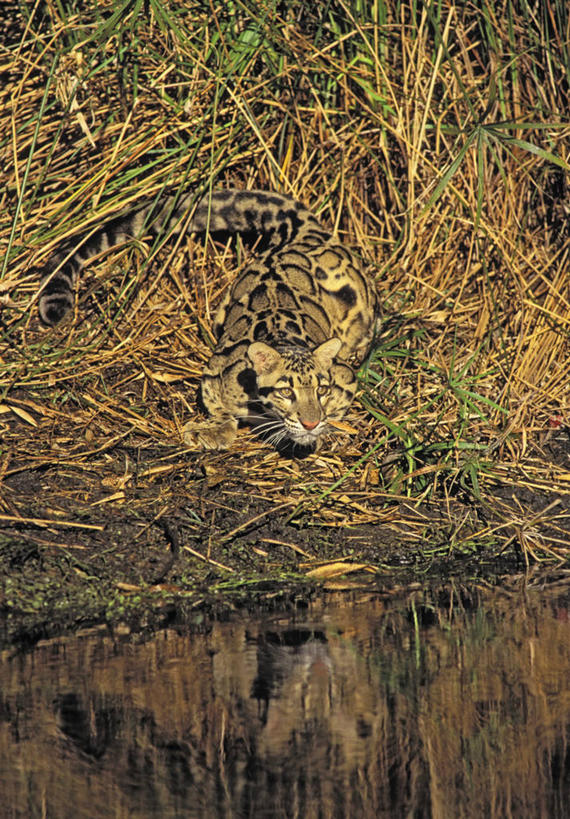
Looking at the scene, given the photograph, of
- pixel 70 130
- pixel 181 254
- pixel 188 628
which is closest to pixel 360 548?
pixel 188 628

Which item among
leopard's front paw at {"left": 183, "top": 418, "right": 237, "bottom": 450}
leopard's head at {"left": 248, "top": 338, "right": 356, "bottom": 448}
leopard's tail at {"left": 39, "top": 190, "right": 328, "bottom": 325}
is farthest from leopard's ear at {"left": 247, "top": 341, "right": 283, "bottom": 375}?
leopard's tail at {"left": 39, "top": 190, "right": 328, "bottom": 325}

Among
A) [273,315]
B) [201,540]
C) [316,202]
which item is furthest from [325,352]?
[316,202]

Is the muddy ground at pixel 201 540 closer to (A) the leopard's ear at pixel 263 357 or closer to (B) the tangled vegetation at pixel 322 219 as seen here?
(B) the tangled vegetation at pixel 322 219

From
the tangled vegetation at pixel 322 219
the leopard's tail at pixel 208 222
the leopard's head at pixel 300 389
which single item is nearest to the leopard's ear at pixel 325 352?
the leopard's head at pixel 300 389

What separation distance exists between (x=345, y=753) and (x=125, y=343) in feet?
11.0

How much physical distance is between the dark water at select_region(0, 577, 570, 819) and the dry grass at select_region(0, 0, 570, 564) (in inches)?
55.0

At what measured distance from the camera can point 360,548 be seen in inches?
177

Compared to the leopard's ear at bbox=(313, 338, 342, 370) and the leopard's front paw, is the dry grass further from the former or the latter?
the leopard's ear at bbox=(313, 338, 342, 370)

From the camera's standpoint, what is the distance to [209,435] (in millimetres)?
5254

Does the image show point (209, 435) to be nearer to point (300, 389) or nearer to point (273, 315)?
point (300, 389)

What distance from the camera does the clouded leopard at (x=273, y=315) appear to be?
519 cm

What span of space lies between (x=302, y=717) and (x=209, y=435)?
235cm

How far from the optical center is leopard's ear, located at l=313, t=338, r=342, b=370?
5.29 meters

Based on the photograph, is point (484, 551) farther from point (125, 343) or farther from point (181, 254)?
point (181, 254)
